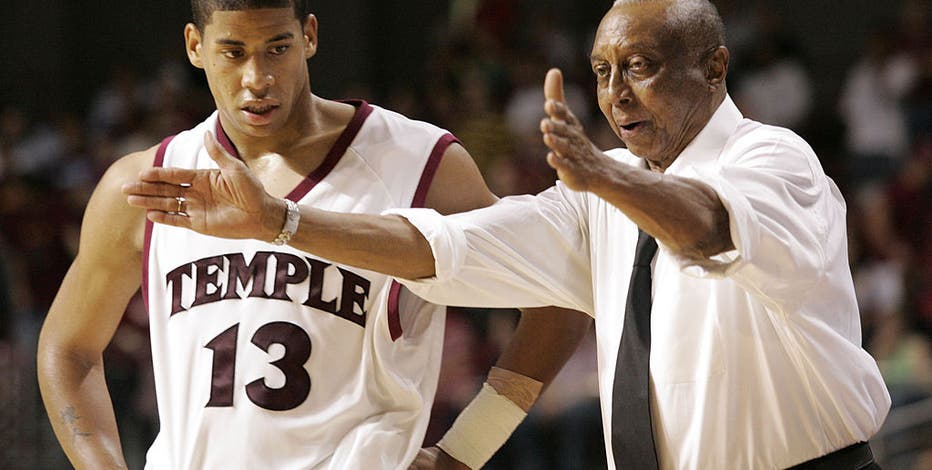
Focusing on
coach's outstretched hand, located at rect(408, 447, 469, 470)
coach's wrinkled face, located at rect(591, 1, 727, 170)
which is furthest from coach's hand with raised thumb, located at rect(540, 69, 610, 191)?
coach's outstretched hand, located at rect(408, 447, 469, 470)

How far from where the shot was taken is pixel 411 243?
10.4ft

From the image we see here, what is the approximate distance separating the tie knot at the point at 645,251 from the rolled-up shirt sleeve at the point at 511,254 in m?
0.27

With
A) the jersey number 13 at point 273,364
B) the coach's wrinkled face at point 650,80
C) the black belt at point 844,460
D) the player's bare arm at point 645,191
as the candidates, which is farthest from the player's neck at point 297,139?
the black belt at point 844,460

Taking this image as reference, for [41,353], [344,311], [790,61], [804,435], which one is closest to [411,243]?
[344,311]

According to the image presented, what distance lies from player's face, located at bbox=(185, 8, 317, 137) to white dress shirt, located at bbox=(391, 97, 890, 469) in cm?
53

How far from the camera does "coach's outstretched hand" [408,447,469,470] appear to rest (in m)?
3.68

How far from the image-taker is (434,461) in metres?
3.73

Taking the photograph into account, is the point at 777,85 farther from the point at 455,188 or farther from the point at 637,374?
the point at 637,374

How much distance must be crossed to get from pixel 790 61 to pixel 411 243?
24.9ft

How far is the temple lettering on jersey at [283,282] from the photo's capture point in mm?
3490

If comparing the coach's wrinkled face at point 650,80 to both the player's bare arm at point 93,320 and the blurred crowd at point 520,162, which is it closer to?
the player's bare arm at point 93,320

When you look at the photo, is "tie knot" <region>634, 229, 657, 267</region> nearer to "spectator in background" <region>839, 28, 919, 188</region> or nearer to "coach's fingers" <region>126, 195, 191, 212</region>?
"coach's fingers" <region>126, 195, 191, 212</region>

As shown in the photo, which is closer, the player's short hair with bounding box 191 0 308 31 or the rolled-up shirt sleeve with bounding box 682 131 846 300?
the rolled-up shirt sleeve with bounding box 682 131 846 300

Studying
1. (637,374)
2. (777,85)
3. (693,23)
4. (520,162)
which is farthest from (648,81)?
(777,85)
